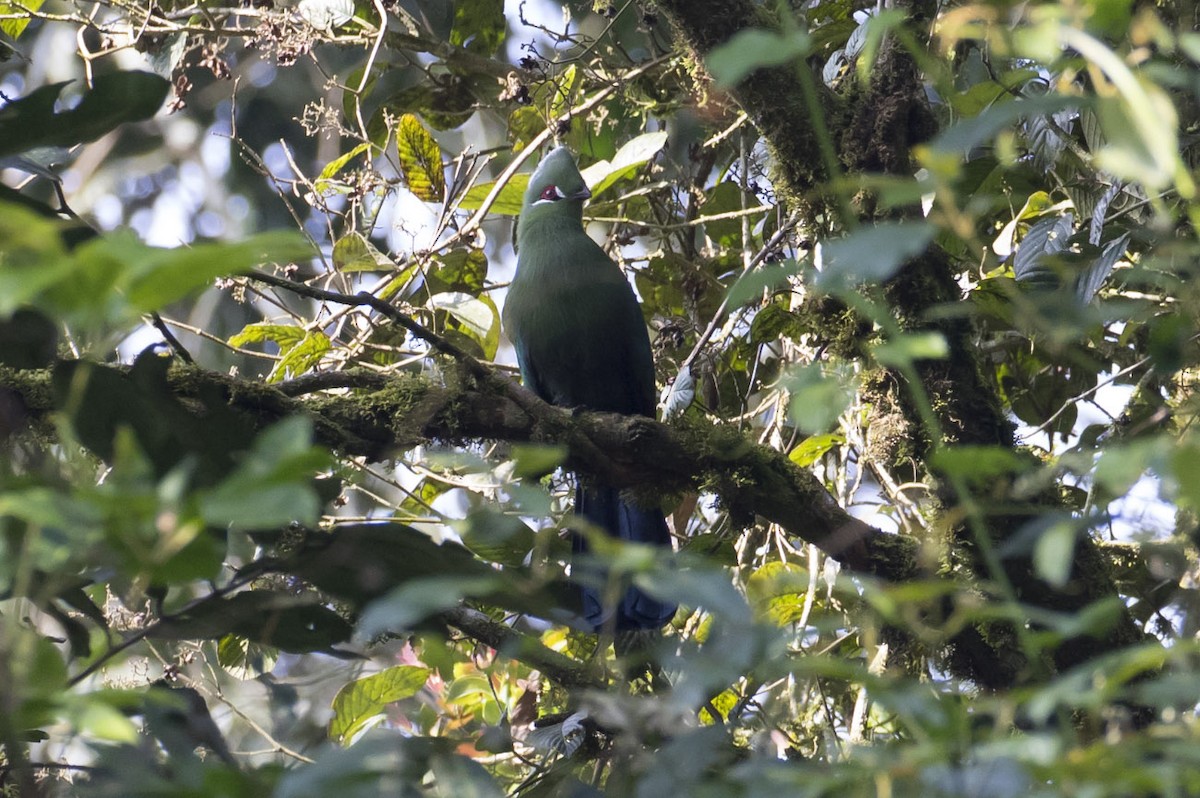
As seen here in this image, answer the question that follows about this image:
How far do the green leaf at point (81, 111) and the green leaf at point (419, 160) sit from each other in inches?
85.7

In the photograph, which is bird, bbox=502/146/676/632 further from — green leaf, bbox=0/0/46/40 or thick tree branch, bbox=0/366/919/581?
green leaf, bbox=0/0/46/40

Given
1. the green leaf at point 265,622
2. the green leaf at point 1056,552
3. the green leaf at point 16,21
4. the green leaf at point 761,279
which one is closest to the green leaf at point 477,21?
the green leaf at point 16,21

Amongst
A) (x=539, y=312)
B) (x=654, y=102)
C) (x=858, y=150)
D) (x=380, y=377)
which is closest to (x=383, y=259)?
(x=539, y=312)

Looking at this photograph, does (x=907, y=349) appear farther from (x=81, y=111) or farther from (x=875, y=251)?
(x=81, y=111)

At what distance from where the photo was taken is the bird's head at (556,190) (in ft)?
11.7

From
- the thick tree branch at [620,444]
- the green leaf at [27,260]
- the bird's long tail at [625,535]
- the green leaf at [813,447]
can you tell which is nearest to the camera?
the green leaf at [27,260]

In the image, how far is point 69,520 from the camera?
724mm

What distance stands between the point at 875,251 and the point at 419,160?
9.47ft

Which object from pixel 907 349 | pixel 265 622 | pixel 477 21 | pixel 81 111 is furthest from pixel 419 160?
pixel 907 349

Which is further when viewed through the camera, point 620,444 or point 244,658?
point 244,658

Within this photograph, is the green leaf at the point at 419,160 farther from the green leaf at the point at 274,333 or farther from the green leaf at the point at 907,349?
the green leaf at the point at 907,349

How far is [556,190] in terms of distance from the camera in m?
3.65

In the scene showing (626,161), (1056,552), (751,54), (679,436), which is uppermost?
(751,54)

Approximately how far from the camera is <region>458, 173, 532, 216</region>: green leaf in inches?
Result: 141
